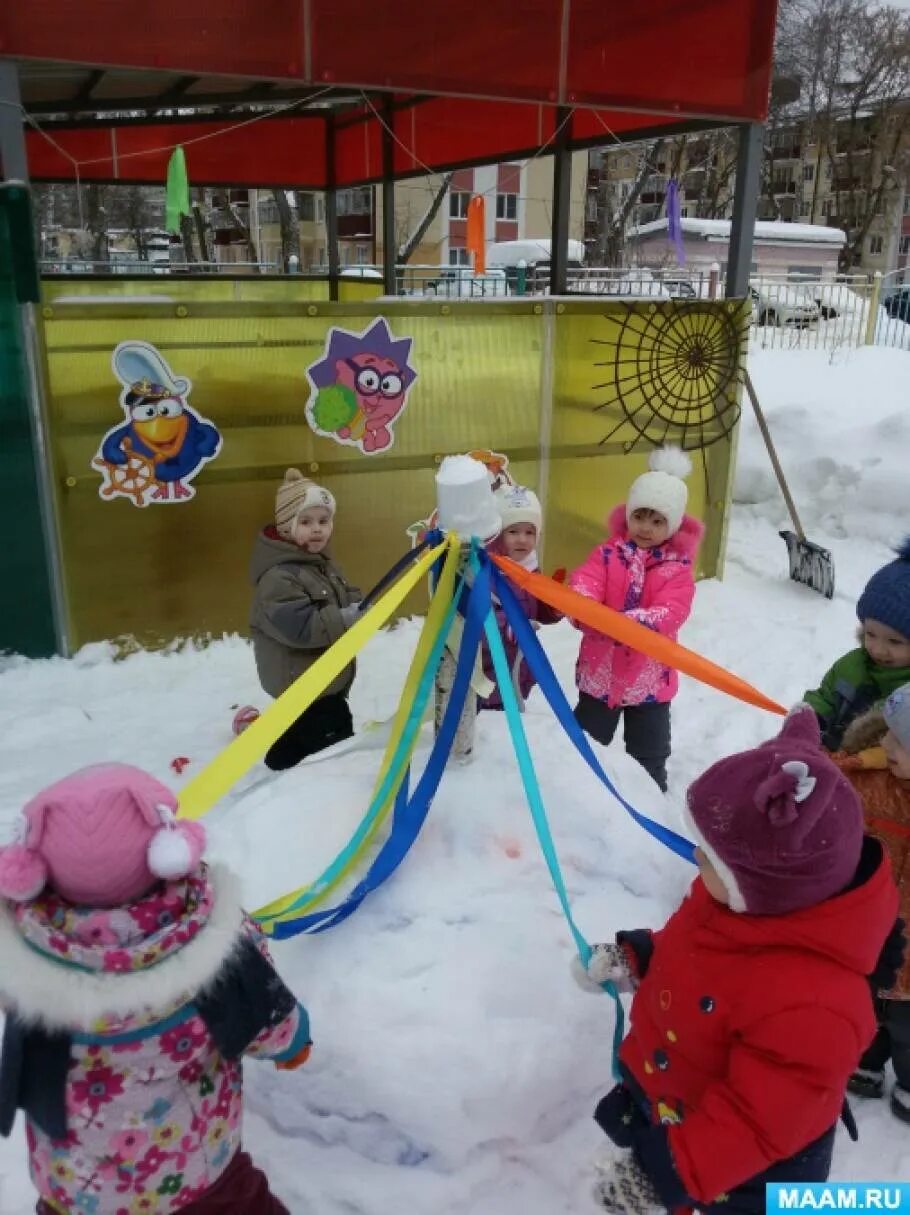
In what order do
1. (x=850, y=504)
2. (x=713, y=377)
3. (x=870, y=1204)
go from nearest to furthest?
(x=870, y=1204)
(x=713, y=377)
(x=850, y=504)

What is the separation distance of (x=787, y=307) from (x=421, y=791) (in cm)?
1565

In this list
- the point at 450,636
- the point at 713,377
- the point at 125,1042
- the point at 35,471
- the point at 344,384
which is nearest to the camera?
the point at 125,1042

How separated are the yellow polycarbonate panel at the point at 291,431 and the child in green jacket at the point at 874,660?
3269 mm

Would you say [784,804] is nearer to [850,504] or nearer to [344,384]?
[344,384]

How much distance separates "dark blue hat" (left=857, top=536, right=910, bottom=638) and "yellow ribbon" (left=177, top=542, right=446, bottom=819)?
1.26 m

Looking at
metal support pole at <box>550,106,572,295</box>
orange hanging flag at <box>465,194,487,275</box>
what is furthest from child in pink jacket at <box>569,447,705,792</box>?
orange hanging flag at <box>465,194,487,275</box>

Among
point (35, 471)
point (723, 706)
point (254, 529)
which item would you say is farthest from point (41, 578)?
point (723, 706)

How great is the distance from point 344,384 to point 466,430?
0.84 metres

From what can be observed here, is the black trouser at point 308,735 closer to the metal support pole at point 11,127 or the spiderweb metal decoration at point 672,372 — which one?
the metal support pole at point 11,127

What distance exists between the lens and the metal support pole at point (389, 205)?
9531 millimetres

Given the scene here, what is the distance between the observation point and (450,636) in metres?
2.99

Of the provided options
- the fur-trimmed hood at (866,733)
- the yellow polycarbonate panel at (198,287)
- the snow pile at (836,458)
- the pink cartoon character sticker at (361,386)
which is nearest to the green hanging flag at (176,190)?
the pink cartoon character sticker at (361,386)

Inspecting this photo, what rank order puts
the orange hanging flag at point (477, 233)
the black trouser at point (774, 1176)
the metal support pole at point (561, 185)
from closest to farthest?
the black trouser at point (774, 1176) → the metal support pole at point (561, 185) → the orange hanging flag at point (477, 233)

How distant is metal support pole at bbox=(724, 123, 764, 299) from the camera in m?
6.05
